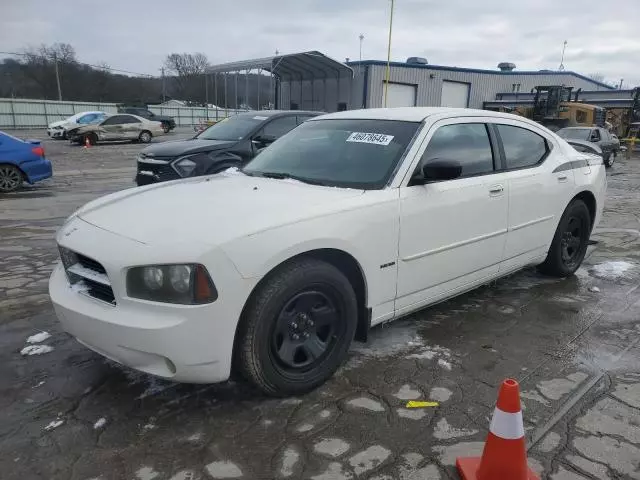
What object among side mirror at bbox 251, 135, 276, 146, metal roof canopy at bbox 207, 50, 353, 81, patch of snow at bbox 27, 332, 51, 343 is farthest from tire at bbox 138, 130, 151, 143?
patch of snow at bbox 27, 332, 51, 343

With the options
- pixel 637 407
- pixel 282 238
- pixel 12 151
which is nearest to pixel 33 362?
pixel 282 238

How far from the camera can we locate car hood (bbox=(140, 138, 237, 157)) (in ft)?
27.3

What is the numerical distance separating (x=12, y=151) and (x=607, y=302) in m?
10.7

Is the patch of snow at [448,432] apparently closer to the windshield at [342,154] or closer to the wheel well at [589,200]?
the windshield at [342,154]

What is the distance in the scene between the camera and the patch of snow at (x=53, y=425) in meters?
2.66

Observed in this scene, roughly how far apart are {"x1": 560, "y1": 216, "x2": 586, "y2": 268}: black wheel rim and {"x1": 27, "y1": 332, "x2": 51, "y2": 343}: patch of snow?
4538mm

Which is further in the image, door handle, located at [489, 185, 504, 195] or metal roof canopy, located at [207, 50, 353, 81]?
metal roof canopy, located at [207, 50, 353, 81]

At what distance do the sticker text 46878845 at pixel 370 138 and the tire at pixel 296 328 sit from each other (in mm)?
1122

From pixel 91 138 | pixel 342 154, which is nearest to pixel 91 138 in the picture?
pixel 91 138

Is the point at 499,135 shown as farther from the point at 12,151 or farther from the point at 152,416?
the point at 12,151

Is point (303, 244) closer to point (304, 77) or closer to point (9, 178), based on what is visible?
point (9, 178)

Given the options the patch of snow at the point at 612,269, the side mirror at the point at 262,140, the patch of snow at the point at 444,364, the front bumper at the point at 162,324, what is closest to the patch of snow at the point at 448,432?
the patch of snow at the point at 444,364

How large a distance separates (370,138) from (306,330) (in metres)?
1.52

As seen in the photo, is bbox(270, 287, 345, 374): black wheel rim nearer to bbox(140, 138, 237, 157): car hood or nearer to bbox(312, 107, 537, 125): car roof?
bbox(312, 107, 537, 125): car roof
